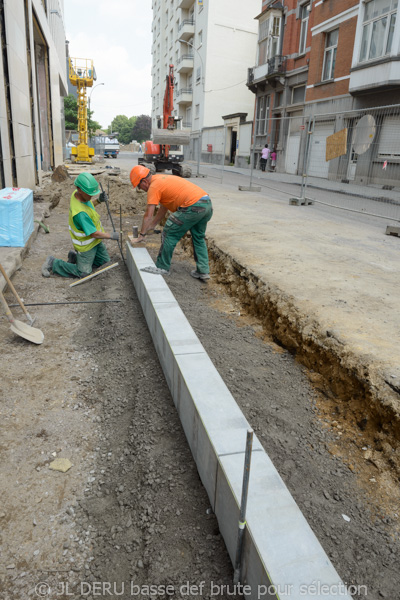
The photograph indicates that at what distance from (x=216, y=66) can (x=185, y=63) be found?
541 centimetres

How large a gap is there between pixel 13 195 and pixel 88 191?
204 cm

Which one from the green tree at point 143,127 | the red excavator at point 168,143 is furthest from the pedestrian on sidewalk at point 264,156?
the green tree at point 143,127

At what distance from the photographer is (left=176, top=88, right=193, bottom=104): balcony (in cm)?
4109

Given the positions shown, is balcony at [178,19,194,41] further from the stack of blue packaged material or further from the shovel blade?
the shovel blade

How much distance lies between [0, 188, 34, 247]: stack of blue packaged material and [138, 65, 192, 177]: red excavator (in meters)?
10.4

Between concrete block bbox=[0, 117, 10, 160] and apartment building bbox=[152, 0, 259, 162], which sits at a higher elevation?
apartment building bbox=[152, 0, 259, 162]

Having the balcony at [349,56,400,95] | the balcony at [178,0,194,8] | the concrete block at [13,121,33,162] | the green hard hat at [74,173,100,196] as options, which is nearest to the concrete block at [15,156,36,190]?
the concrete block at [13,121,33,162]

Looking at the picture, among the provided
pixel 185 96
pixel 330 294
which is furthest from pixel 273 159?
pixel 330 294

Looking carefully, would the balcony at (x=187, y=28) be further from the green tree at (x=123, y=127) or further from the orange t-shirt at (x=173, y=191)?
the green tree at (x=123, y=127)

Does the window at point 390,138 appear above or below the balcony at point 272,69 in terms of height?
below

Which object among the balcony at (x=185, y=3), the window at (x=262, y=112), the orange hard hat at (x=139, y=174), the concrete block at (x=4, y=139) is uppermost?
the balcony at (x=185, y=3)

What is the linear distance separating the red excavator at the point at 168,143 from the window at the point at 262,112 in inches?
450

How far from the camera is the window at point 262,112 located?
2850cm

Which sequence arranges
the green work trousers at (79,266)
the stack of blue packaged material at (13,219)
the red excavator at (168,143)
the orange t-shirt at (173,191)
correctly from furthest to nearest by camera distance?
the red excavator at (168,143), the stack of blue packaged material at (13,219), the green work trousers at (79,266), the orange t-shirt at (173,191)
